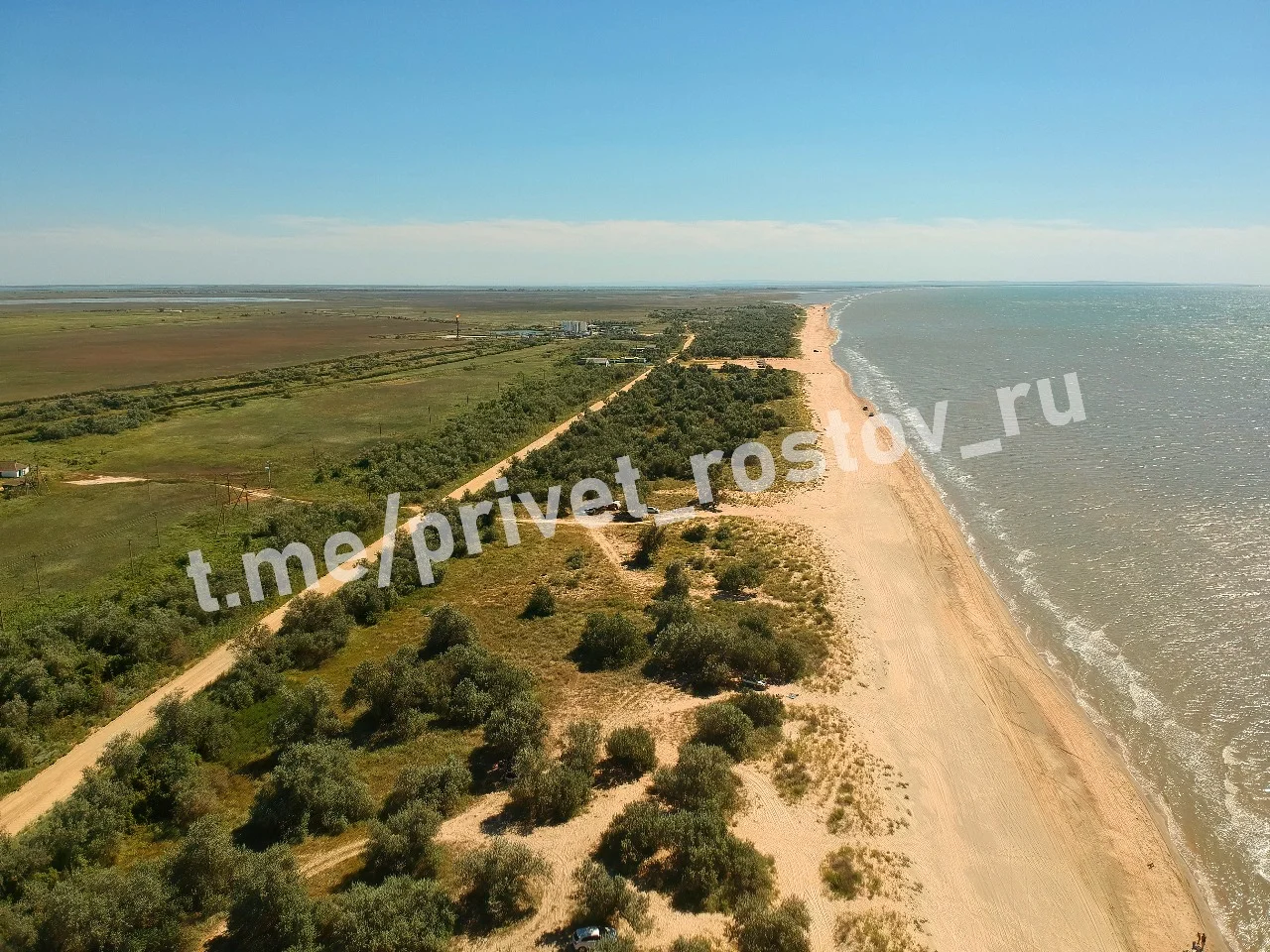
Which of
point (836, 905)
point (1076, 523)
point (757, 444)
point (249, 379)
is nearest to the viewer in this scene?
point (836, 905)

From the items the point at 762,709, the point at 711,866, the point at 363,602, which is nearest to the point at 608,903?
the point at 711,866

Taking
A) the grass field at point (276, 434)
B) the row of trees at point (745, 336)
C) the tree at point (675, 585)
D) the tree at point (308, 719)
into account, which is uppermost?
the row of trees at point (745, 336)

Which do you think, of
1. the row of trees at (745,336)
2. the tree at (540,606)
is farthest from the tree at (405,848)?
the row of trees at (745,336)

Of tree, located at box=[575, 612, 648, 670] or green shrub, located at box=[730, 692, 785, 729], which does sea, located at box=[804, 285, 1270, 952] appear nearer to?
green shrub, located at box=[730, 692, 785, 729]

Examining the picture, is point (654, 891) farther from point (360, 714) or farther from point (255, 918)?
point (360, 714)

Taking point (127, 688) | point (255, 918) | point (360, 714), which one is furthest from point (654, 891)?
point (127, 688)

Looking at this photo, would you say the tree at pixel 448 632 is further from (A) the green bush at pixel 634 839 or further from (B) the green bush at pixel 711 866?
(B) the green bush at pixel 711 866
